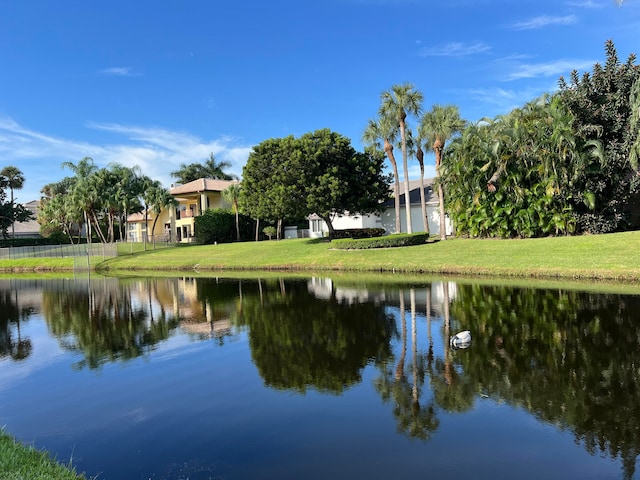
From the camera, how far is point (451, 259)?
91.7 feet

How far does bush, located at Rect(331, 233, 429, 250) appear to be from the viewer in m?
34.4

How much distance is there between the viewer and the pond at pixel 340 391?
5.57m

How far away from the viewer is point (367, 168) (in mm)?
42906

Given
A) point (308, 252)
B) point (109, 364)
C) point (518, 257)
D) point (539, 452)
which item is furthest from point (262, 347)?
point (308, 252)

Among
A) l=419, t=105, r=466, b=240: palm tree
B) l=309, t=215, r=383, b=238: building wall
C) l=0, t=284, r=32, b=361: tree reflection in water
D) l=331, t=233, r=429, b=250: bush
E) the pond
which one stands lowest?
the pond

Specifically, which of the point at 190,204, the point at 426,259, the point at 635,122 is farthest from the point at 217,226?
the point at 635,122

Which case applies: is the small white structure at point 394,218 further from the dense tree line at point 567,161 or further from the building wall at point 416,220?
the dense tree line at point 567,161

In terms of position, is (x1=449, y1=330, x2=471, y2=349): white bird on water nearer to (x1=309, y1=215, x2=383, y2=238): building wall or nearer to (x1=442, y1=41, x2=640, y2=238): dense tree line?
(x1=442, y1=41, x2=640, y2=238): dense tree line

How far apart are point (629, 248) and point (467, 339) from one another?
65.9 feet

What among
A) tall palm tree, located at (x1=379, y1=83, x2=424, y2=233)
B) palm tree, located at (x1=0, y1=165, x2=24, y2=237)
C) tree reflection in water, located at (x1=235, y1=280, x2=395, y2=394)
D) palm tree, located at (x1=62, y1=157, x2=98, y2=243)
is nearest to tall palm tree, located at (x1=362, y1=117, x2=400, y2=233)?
tall palm tree, located at (x1=379, y1=83, x2=424, y2=233)

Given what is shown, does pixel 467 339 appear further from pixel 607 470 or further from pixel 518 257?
pixel 518 257

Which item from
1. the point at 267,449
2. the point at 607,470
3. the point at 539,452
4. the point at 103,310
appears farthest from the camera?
the point at 103,310

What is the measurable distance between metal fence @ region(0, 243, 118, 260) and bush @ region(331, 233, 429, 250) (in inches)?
975

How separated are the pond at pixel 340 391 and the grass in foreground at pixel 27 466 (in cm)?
61
